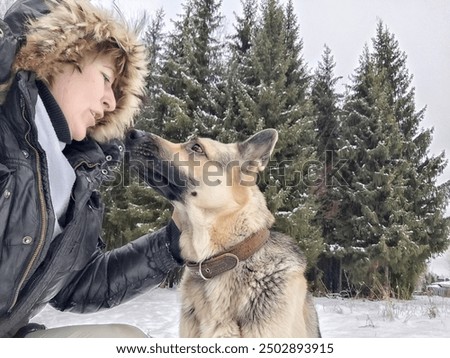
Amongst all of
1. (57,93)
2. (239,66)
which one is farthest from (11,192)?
(239,66)

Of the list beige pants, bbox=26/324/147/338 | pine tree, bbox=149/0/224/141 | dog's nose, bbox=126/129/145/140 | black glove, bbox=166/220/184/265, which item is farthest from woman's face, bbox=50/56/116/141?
pine tree, bbox=149/0/224/141

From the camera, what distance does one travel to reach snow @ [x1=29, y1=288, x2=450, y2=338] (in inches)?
75.2

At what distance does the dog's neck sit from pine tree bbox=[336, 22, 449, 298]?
5.70 feet

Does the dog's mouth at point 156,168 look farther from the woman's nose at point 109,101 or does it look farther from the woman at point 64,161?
the woman's nose at point 109,101

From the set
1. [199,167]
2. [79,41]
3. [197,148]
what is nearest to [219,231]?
[199,167]

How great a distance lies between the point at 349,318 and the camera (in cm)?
248

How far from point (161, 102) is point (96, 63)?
2.47m

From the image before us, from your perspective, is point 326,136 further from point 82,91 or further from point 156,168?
point 82,91

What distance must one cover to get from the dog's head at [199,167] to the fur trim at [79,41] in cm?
26

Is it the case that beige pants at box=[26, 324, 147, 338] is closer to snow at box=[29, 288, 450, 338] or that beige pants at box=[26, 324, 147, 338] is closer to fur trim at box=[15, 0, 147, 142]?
snow at box=[29, 288, 450, 338]

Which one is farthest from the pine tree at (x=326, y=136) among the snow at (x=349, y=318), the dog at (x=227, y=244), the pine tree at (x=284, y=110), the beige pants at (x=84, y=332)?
the beige pants at (x=84, y=332)

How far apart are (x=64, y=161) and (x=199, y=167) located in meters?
0.65

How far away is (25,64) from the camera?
48.3 inches

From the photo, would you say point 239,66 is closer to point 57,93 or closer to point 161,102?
point 161,102
